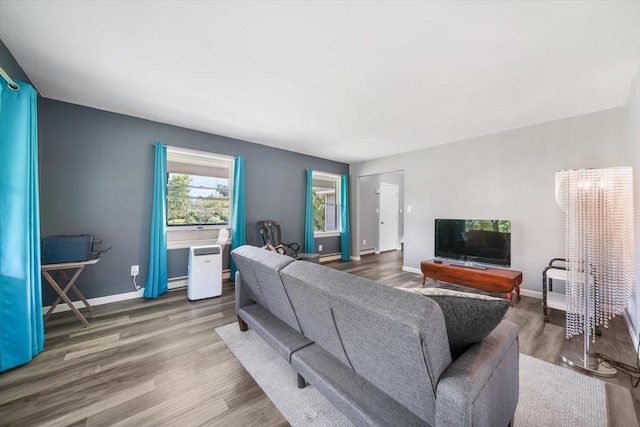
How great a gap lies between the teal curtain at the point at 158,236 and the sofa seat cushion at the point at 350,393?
2839 mm

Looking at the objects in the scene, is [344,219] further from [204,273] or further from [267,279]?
[267,279]

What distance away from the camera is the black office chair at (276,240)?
4363 millimetres

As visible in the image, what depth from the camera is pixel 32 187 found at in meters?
2.08

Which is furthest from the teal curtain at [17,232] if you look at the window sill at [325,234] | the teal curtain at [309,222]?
the window sill at [325,234]

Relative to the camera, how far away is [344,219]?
6.04 m

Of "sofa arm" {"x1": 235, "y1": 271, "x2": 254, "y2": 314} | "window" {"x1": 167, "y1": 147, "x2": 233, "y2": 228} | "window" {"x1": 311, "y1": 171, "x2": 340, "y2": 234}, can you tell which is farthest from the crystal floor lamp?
"window" {"x1": 167, "y1": 147, "x2": 233, "y2": 228}

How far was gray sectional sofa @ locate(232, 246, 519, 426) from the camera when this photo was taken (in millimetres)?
829

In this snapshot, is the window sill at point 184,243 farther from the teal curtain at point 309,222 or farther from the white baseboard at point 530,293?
the white baseboard at point 530,293

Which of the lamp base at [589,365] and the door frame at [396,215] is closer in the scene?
the lamp base at [589,365]

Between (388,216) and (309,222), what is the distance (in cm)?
316

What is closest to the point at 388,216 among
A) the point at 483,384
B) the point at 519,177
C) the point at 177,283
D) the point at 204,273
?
the point at 519,177

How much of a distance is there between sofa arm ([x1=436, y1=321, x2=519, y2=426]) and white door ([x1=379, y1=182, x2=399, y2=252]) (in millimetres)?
5972

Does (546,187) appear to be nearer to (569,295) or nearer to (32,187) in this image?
(569,295)

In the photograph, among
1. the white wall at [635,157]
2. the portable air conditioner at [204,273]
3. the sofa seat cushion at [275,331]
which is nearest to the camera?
the sofa seat cushion at [275,331]
